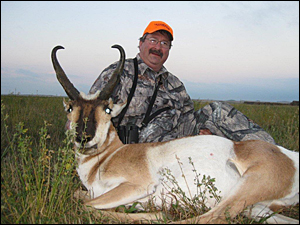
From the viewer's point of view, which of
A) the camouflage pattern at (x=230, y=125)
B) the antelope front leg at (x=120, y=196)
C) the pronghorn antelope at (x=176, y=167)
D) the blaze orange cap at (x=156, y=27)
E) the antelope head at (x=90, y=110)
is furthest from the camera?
the blaze orange cap at (x=156, y=27)

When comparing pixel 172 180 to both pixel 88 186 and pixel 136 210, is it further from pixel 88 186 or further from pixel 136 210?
pixel 88 186

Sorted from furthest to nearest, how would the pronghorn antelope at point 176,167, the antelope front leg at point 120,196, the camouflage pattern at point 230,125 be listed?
1. the camouflage pattern at point 230,125
2. the antelope front leg at point 120,196
3. the pronghorn antelope at point 176,167

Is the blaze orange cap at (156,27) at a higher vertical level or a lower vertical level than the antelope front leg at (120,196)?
higher

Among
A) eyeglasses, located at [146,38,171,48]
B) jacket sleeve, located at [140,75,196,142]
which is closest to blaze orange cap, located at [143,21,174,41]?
eyeglasses, located at [146,38,171,48]

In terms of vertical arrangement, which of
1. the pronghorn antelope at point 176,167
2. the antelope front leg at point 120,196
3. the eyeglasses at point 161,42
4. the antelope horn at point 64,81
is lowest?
the antelope front leg at point 120,196

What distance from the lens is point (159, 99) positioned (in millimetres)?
5676

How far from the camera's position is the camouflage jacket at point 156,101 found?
5281 mm

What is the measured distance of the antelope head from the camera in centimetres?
353

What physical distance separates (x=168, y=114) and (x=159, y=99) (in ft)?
1.21

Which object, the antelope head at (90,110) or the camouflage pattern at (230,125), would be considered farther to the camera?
the camouflage pattern at (230,125)

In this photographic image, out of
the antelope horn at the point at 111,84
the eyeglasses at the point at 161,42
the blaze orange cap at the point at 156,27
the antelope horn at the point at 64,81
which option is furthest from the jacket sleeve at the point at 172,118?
the antelope horn at the point at 64,81

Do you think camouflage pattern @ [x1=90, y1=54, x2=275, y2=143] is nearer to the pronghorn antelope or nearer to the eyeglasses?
the eyeglasses

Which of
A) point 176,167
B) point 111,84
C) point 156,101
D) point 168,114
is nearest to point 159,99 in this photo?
point 156,101

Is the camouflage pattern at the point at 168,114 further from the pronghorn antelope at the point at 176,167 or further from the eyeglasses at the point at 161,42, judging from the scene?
the pronghorn antelope at the point at 176,167
